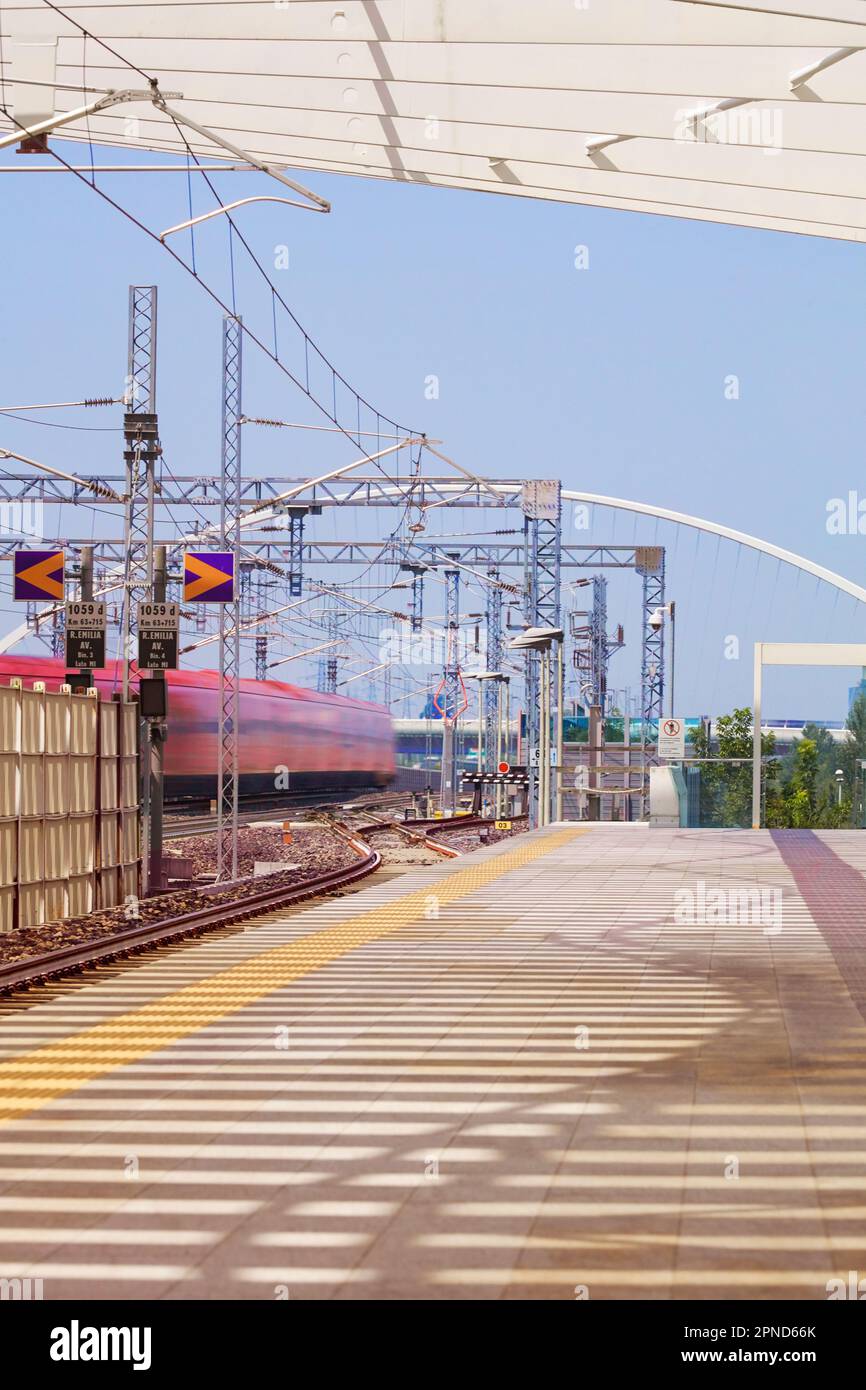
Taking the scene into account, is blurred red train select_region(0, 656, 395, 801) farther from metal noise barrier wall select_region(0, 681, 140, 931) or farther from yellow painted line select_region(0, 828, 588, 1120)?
yellow painted line select_region(0, 828, 588, 1120)

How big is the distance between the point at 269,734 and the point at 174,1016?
33729mm

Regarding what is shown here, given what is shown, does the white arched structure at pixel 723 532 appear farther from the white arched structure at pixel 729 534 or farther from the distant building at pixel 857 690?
the distant building at pixel 857 690

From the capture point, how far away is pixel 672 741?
30.0 meters

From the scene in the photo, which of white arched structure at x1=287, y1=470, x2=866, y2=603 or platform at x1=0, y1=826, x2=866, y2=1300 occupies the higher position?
white arched structure at x1=287, y1=470, x2=866, y2=603

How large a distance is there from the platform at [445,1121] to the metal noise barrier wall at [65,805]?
2.28m

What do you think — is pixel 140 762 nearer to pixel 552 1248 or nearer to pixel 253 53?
pixel 253 53

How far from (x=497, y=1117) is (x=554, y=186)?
1399 cm

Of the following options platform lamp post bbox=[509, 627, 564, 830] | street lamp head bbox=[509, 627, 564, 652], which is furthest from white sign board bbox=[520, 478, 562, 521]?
street lamp head bbox=[509, 627, 564, 652]

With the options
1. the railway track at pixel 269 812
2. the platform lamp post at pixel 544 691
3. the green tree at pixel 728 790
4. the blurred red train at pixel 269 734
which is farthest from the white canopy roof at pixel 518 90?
the railway track at pixel 269 812

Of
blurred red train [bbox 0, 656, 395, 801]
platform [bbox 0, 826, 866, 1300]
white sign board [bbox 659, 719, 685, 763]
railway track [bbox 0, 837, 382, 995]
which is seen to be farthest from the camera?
blurred red train [bbox 0, 656, 395, 801]

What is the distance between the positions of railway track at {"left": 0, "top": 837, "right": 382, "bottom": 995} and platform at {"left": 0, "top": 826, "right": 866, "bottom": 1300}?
0.28 meters

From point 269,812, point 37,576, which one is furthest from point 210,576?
point 269,812

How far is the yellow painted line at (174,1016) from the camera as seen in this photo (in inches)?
271

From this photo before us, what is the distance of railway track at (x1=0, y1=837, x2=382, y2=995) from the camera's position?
33.8 feet
